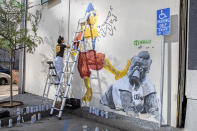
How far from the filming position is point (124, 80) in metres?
4.17

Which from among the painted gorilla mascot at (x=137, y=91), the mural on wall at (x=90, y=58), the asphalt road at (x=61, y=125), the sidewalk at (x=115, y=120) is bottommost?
the asphalt road at (x=61, y=125)

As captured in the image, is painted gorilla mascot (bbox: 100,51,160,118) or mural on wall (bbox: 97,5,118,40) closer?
painted gorilla mascot (bbox: 100,51,160,118)

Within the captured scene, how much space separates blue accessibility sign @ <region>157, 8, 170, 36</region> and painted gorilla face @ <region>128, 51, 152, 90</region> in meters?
0.57

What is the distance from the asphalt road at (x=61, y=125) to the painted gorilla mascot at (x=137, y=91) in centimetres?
62

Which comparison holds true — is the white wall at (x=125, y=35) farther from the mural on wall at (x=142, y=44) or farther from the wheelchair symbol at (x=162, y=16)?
the wheelchair symbol at (x=162, y=16)

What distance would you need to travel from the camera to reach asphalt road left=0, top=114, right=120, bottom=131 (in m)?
4.00

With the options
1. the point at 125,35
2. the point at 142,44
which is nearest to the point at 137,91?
the point at 142,44

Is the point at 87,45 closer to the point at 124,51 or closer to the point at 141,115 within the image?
the point at 124,51

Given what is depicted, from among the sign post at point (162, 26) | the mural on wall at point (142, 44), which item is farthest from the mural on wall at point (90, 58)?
the sign post at point (162, 26)

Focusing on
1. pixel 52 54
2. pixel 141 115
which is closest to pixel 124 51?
pixel 141 115

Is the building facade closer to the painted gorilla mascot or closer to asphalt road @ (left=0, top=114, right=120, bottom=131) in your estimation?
the painted gorilla mascot

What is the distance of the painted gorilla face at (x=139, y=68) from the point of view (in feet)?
12.3

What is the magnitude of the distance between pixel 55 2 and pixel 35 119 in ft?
13.3

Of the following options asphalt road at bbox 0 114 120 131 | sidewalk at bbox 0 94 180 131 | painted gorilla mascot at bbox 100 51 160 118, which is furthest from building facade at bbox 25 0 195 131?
asphalt road at bbox 0 114 120 131
